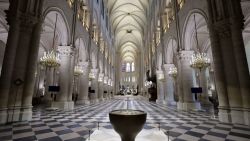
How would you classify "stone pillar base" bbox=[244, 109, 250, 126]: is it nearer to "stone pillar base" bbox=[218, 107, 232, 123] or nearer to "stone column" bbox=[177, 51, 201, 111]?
"stone pillar base" bbox=[218, 107, 232, 123]

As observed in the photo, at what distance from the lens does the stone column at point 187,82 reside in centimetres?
1017

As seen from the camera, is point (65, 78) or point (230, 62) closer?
point (230, 62)

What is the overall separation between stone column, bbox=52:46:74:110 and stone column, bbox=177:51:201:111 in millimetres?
8477

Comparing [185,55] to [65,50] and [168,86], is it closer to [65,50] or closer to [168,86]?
[168,86]

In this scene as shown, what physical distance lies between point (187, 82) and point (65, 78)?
362 inches

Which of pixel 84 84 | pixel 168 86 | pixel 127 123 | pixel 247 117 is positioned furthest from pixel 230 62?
pixel 84 84

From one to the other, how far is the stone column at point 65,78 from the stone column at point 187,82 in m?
8.48

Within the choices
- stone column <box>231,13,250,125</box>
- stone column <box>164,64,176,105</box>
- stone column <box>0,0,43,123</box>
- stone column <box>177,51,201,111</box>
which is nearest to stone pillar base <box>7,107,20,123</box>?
stone column <box>0,0,43,123</box>

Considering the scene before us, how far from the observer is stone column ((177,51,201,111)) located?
400 inches

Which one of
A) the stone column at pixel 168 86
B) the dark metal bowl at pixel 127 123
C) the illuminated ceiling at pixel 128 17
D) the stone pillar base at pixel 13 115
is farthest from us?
the illuminated ceiling at pixel 128 17

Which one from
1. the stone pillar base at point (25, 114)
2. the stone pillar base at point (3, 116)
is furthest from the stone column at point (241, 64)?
the stone pillar base at point (3, 116)

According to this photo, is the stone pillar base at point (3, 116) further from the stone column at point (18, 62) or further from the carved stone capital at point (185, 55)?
the carved stone capital at point (185, 55)

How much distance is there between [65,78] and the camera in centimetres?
1062

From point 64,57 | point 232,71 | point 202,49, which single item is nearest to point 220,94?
point 232,71
